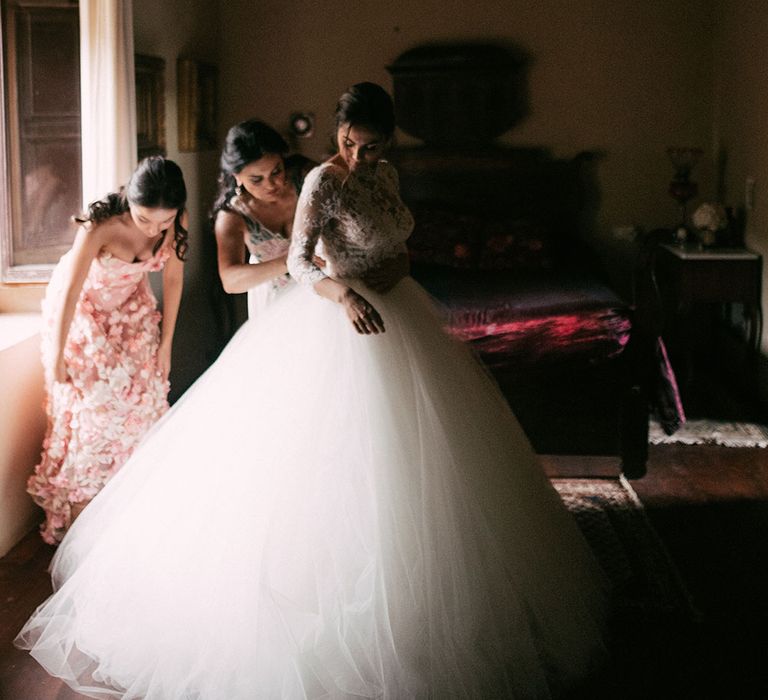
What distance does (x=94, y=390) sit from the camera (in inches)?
126

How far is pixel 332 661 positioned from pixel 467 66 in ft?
14.0

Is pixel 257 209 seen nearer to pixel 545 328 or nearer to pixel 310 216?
pixel 310 216

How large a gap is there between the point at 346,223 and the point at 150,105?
2.32 m

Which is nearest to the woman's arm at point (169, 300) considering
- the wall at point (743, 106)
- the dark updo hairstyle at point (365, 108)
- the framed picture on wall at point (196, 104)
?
the dark updo hairstyle at point (365, 108)

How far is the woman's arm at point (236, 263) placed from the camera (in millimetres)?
2809

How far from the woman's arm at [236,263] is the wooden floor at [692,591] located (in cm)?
109

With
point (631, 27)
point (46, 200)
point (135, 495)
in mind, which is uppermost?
point (631, 27)

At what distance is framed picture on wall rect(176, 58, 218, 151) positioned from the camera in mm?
4902

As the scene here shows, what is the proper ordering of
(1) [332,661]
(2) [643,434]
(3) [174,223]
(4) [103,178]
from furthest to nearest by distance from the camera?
1. (2) [643,434]
2. (4) [103,178]
3. (3) [174,223]
4. (1) [332,661]

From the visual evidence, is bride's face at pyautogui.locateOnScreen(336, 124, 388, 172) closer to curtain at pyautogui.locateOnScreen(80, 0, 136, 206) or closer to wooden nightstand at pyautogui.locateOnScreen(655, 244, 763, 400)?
curtain at pyautogui.locateOnScreen(80, 0, 136, 206)

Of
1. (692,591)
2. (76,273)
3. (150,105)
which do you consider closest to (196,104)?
(150,105)

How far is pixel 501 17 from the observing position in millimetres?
5816

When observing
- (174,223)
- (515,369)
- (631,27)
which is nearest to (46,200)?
(174,223)

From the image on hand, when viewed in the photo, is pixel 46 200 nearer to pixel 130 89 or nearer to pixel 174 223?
pixel 130 89
